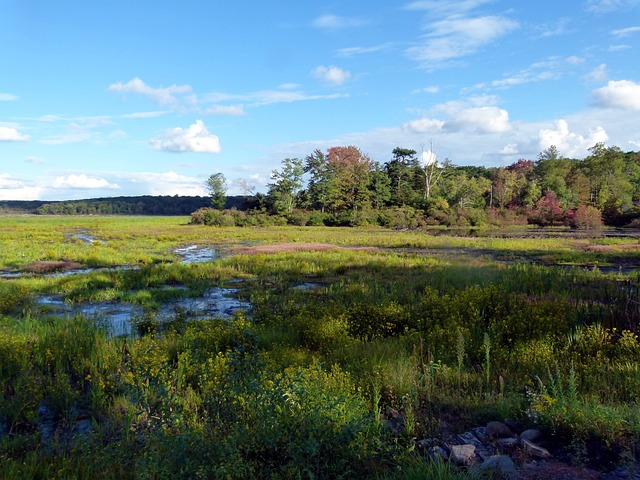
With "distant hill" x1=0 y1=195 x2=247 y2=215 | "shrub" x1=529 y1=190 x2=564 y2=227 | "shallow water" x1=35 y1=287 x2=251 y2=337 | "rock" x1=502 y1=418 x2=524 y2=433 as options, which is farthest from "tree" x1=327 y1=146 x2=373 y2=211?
"distant hill" x1=0 y1=195 x2=247 y2=215

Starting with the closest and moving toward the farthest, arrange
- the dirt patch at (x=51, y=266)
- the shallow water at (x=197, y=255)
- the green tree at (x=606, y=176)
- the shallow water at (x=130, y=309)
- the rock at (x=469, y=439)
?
the rock at (x=469, y=439)
the shallow water at (x=130, y=309)
the dirt patch at (x=51, y=266)
the shallow water at (x=197, y=255)
the green tree at (x=606, y=176)

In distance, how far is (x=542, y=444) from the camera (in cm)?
440

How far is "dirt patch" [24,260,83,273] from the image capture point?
20.5 meters

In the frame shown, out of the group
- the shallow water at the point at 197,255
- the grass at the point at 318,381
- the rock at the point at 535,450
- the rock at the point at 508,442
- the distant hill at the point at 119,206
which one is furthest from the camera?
the distant hill at the point at 119,206

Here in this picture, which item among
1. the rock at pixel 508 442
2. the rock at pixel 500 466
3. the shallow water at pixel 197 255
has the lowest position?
the shallow water at pixel 197 255

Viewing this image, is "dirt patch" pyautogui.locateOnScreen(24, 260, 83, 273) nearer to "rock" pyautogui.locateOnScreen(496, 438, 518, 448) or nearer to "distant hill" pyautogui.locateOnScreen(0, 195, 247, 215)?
"rock" pyautogui.locateOnScreen(496, 438, 518, 448)

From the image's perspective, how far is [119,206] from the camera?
577ft

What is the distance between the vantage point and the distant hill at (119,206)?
16862 cm

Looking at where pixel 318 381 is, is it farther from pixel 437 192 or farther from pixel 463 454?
pixel 437 192

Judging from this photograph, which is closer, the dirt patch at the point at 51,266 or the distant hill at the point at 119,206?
the dirt patch at the point at 51,266

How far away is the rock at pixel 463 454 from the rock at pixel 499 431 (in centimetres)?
53

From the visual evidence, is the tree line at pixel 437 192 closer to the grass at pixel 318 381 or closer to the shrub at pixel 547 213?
the shrub at pixel 547 213

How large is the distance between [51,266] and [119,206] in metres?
169

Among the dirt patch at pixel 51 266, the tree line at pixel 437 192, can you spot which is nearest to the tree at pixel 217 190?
the tree line at pixel 437 192
